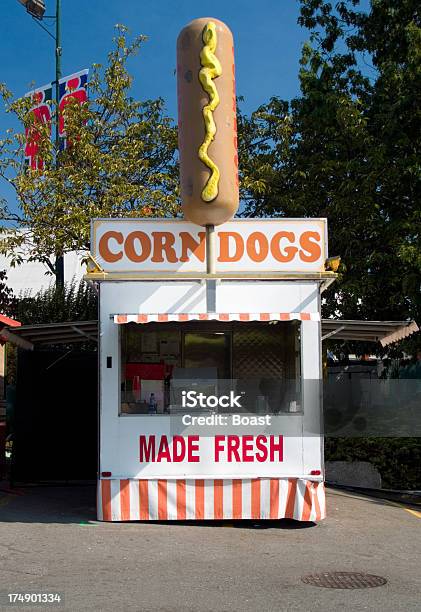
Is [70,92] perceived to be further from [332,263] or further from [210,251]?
[332,263]

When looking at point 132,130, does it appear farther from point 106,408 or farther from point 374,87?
point 106,408

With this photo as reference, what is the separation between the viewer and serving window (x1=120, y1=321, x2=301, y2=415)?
33.6ft

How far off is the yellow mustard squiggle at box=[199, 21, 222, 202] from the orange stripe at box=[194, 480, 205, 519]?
12.1 ft

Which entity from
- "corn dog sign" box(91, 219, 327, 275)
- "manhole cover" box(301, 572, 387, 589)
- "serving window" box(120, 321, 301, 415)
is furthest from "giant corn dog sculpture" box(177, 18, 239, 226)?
"manhole cover" box(301, 572, 387, 589)

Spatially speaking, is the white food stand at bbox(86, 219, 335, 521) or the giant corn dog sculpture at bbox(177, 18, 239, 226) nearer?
the white food stand at bbox(86, 219, 335, 521)

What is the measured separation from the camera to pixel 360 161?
17.2m

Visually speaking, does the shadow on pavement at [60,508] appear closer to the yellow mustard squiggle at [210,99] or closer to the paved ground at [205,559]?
the paved ground at [205,559]

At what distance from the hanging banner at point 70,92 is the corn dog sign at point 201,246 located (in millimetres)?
9562

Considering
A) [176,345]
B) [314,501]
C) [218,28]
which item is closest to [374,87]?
[218,28]

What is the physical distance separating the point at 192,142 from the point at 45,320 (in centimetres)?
1111

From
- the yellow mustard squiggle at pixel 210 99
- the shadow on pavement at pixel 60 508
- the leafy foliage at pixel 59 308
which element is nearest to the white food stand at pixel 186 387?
the shadow on pavement at pixel 60 508

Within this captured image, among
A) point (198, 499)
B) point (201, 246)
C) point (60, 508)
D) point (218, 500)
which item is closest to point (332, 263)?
A: point (201, 246)

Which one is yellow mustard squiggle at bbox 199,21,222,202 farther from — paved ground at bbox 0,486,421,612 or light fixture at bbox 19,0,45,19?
light fixture at bbox 19,0,45,19

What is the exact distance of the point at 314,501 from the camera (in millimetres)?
9734
